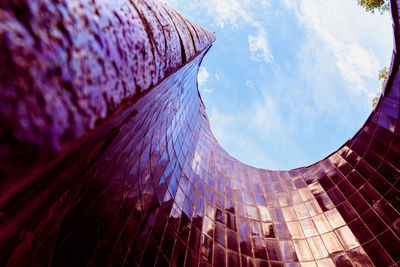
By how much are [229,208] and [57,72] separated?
7.33m

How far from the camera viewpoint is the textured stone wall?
13.4 inches

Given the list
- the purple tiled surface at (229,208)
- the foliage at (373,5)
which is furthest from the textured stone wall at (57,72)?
the foliage at (373,5)

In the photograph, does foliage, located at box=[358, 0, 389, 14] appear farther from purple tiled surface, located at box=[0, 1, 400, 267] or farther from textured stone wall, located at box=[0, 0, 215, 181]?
textured stone wall, located at box=[0, 0, 215, 181]

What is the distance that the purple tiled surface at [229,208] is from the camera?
346cm

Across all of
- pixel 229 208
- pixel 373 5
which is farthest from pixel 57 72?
pixel 373 5

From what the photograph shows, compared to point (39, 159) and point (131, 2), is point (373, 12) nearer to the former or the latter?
point (131, 2)

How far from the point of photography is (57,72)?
1.49 feet

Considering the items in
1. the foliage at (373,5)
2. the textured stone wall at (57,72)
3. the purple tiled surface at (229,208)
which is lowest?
the textured stone wall at (57,72)

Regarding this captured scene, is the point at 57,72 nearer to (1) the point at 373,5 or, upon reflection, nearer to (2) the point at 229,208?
(2) the point at 229,208

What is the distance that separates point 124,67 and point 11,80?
0.44 m

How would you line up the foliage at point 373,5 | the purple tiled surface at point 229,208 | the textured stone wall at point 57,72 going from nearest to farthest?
the textured stone wall at point 57,72, the purple tiled surface at point 229,208, the foliage at point 373,5

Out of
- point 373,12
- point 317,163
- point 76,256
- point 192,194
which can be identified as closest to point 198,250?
point 192,194

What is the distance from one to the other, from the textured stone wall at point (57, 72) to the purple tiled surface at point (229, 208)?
2.47m

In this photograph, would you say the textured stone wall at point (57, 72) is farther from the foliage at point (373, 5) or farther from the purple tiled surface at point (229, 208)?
the foliage at point (373, 5)
